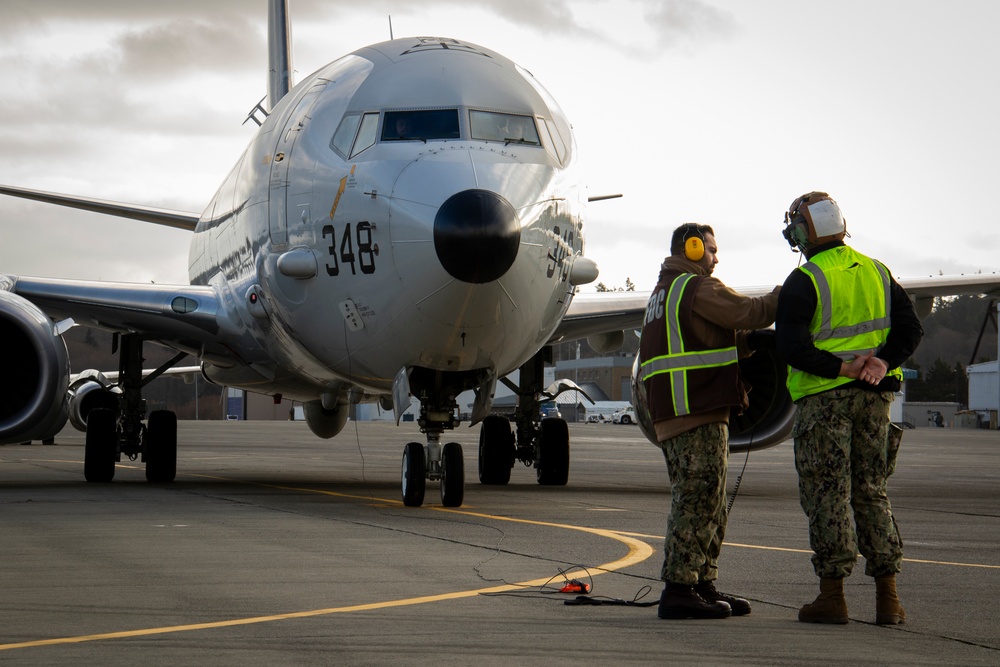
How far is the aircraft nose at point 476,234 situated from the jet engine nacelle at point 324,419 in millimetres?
7833

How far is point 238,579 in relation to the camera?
715cm

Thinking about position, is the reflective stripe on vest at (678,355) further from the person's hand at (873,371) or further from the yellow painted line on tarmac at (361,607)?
the yellow painted line on tarmac at (361,607)

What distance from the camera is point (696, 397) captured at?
21.2ft

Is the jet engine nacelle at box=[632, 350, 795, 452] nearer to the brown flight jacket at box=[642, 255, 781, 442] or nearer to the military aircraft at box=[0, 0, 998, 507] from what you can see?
the military aircraft at box=[0, 0, 998, 507]

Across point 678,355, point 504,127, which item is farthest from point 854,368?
point 504,127

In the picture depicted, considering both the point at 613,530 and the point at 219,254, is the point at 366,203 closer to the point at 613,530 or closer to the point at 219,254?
the point at 613,530

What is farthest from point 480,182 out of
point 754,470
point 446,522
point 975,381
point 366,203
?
point 975,381

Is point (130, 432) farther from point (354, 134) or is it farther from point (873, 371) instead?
point (873, 371)

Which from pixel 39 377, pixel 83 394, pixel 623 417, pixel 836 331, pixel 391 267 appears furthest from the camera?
pixel 623 417

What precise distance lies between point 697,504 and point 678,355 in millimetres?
743

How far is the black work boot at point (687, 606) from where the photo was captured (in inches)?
238

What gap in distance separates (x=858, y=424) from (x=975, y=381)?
293 ft

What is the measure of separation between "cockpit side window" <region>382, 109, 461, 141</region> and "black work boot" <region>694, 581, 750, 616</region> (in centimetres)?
573

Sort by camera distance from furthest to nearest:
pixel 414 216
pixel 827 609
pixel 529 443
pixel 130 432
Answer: pixel 529 443 → pixel 130 432 → pixel 414 216 → pixel 827 609
